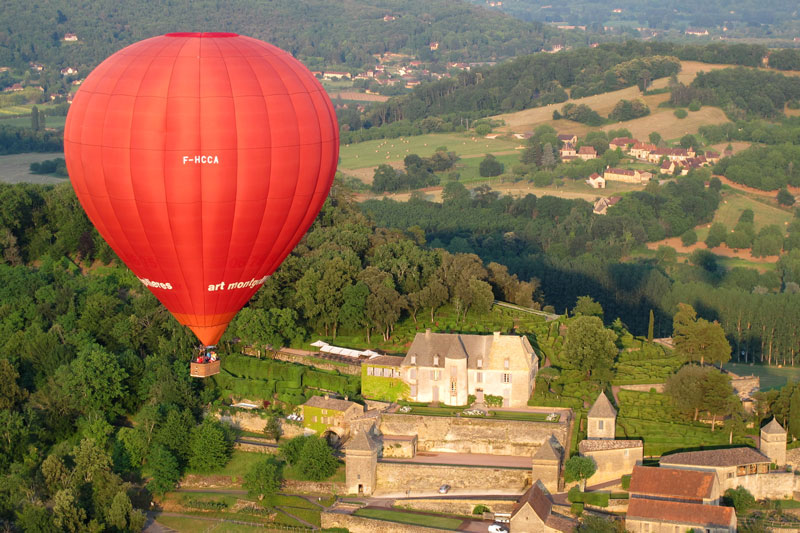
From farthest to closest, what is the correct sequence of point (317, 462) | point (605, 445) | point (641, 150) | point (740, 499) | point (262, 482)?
point (641, 150) → point (317, 462) → point (262, 482) → point (605, 445) → point (740, 499)

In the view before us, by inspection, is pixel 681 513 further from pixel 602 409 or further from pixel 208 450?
pixel 208 450

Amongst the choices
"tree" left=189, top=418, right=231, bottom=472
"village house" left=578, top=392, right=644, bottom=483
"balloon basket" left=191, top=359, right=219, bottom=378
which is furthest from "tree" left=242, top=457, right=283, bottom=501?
"village house" left=578, top=392, right=644, bottom=483

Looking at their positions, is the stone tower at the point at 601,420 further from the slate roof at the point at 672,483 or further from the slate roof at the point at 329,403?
the slate roof at the point at 329,403

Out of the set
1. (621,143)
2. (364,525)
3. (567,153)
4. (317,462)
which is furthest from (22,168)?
(364,525)

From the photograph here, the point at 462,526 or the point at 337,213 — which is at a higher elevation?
the point at 337,213

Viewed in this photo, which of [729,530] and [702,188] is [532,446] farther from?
[702,188]

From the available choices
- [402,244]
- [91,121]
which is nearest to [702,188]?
[402,244]
